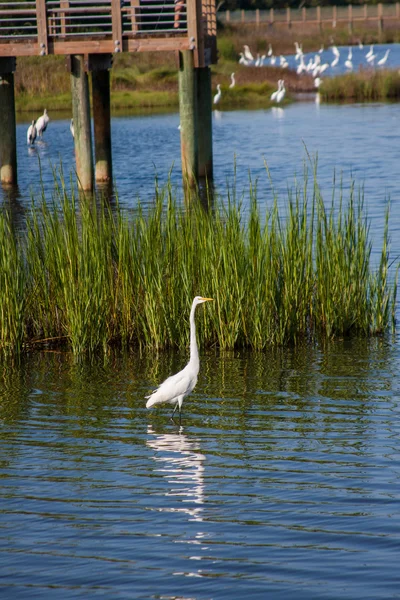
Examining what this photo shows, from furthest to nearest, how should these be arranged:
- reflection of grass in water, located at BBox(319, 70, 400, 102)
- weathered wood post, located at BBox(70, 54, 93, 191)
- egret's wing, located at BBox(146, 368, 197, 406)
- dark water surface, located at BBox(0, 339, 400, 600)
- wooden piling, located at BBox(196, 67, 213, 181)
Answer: reflection of grass in water, located at BBox(319, 70, 400, 102) < wooden piling, located at BBox(196, 67, 213, 181) < weathered wood post, located at BBox(70, 54, 93, 191) < egret's wing, located at BBox(146, 368, 197, 406) < dark water surface, located at BBox(0, 339, 400, 600)

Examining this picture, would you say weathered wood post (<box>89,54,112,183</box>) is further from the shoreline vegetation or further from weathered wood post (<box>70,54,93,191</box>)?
the shoreline vegetation

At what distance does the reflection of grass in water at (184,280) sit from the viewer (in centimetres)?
930

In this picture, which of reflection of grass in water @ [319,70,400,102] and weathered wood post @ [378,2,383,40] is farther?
weathered wood post @ [378,2,383,40]

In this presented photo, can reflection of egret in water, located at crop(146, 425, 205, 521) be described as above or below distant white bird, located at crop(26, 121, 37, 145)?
below

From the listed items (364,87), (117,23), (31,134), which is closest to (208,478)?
(117,23)

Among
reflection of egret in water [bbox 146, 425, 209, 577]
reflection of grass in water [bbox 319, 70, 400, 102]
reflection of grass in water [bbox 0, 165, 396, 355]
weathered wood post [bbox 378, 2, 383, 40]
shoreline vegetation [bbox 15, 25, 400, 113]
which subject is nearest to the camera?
reflection of egret in water [bbox 146, 425, 209, 577]

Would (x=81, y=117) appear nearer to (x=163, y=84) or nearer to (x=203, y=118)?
(x=203, y=118)

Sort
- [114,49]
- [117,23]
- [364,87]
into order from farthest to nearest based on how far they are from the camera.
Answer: [364,87] → [114,49] → [117,23]

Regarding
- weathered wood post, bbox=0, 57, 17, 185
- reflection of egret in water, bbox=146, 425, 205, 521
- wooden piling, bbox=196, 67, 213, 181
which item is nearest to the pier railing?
wooden piling, bbox=196, 67, 213, 181

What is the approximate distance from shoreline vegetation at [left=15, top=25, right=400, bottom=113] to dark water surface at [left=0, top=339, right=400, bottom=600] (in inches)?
1318

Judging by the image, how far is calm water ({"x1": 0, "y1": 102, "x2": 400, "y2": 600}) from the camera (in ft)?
17.3

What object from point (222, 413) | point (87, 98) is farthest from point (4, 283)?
point (87, 98)

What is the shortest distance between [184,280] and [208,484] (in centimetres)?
336

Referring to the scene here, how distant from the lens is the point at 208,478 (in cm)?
643
